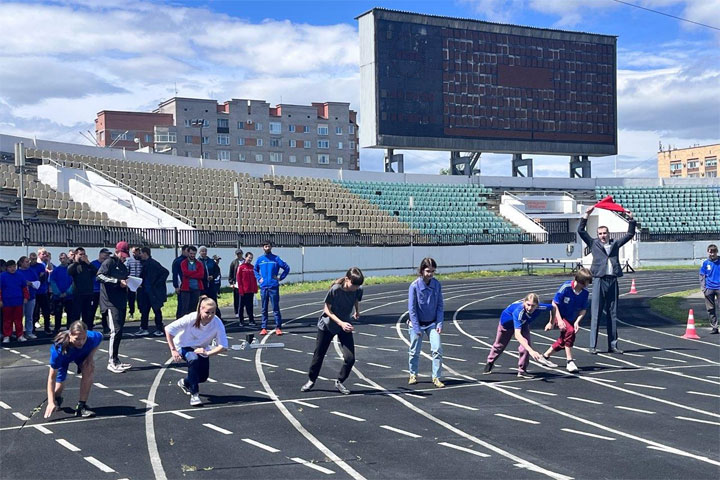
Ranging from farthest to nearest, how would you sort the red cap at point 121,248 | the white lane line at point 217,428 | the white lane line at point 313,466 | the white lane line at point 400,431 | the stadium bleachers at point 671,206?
the stadium bleachers at point 671,206
the red cap at point 121,248
the white lane line at point 217,428
the white lane line at point 400,431
the white lane line at point 313,466

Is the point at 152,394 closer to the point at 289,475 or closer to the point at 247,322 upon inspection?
the point at 289,475

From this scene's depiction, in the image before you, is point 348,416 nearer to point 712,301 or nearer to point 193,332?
point 193,332

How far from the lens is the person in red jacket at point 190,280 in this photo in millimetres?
16969

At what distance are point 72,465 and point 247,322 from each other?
43.0 ft

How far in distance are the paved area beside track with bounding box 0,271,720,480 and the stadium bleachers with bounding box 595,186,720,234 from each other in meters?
38.2

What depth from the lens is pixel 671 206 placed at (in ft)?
183

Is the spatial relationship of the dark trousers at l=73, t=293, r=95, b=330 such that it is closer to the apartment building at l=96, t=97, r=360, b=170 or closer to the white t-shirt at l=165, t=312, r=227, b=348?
the white t-shirt at l=165, t=312, r=227, b=348

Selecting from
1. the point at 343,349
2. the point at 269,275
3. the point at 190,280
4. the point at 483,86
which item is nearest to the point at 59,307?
the point at 190,280

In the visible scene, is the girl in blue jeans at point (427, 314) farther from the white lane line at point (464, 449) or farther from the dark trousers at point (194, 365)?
the white lane line at point (464, 449)

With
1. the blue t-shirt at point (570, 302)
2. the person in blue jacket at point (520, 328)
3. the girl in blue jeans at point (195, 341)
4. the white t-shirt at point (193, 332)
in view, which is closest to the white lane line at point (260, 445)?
the girl in blue jeans at point (195, 341)

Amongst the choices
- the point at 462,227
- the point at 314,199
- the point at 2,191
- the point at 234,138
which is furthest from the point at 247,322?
the point at 234,138

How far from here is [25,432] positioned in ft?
31.2

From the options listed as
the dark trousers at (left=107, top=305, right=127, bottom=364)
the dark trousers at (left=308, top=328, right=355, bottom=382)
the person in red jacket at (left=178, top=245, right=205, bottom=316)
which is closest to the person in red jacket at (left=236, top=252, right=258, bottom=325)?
the person in red jacket at (left=178, top=245, right=205, bottom=316)

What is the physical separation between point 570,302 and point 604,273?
81.5 inches
